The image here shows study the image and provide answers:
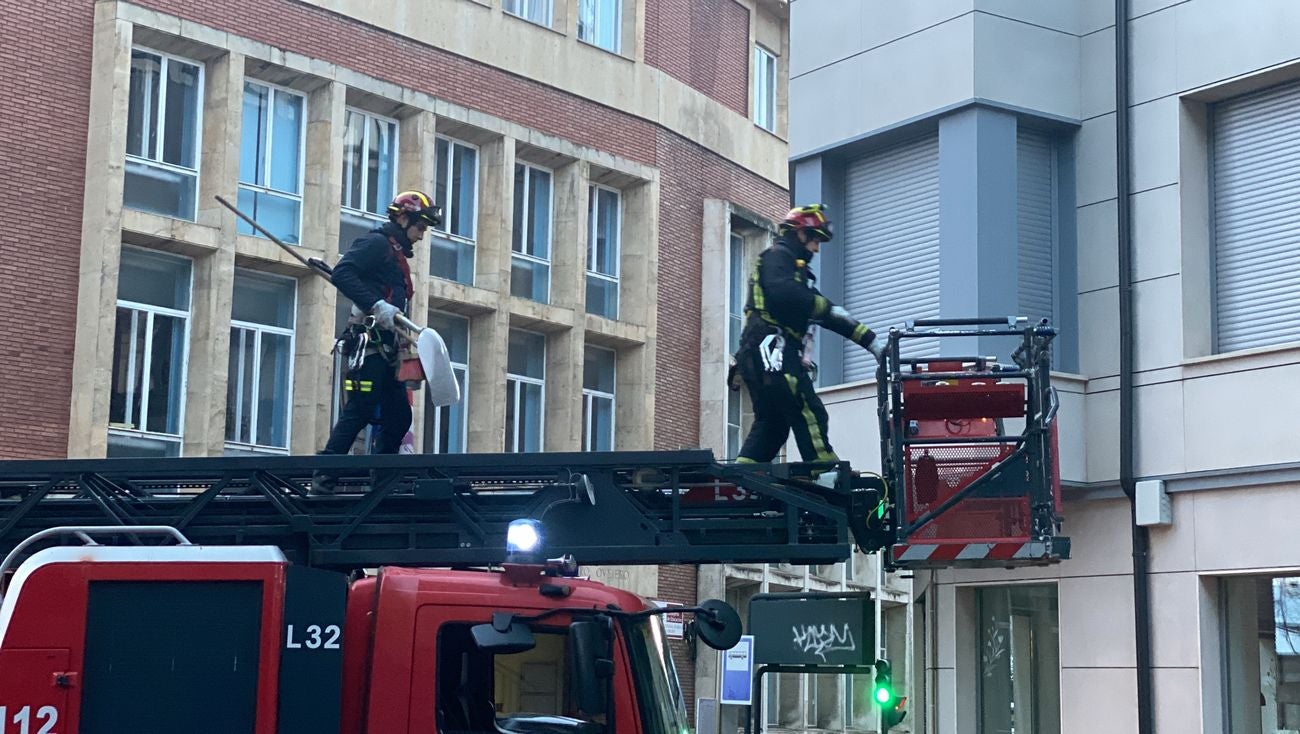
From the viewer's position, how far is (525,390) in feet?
106

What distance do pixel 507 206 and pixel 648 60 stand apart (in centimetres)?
524

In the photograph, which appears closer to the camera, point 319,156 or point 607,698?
point 607,698

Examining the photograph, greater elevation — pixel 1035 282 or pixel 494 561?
pixel 1035 282

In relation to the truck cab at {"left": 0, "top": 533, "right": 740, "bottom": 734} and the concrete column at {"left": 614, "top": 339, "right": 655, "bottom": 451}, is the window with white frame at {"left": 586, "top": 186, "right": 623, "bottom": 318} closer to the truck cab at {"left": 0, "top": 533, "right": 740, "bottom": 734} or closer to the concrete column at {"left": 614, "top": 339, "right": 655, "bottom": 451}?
the concrete column at {"left": 614, "top": 339, "right": 655, "bottom": 451}

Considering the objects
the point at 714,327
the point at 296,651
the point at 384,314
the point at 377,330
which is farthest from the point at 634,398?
the point at 296,651

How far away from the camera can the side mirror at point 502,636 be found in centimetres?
843

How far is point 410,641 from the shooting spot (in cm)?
853

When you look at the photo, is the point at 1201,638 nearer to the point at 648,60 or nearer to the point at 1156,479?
the point at 1156,479

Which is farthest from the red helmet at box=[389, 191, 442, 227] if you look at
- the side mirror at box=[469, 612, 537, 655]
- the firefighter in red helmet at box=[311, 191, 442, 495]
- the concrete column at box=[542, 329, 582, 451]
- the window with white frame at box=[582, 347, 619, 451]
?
the window with white frame at box=[582, 347, 619, 451]

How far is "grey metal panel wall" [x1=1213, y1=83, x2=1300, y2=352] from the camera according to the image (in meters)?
14.2

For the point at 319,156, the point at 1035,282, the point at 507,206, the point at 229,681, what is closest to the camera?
the point at 229,681

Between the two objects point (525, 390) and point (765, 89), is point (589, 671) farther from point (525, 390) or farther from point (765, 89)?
point (765, 89)

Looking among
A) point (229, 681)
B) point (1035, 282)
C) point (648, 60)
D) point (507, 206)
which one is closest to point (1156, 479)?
point (1035, 282)

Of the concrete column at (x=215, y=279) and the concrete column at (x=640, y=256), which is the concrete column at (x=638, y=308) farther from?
the concrete column at (x=215, y=279)
